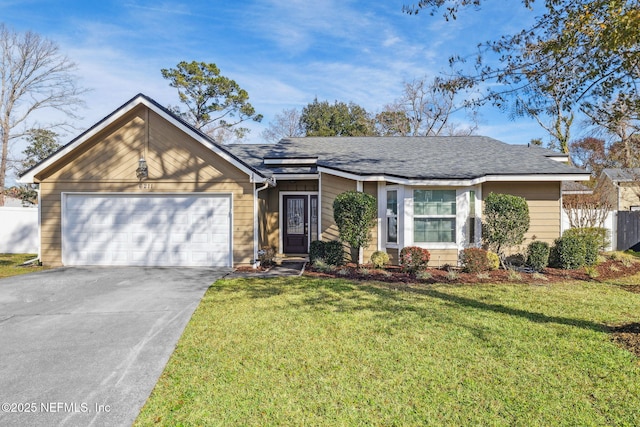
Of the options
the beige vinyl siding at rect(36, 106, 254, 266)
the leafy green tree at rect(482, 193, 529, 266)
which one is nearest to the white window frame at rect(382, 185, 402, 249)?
the leafy green tree at rect(482, 193, 529, 266)

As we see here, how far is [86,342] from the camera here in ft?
16.5

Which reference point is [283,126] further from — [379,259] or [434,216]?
[379,259]

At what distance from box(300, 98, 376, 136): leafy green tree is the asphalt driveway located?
25.3m

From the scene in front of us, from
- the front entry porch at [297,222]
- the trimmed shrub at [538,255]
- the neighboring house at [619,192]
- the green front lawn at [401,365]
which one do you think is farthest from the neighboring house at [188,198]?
the neighboring house at [619,192]

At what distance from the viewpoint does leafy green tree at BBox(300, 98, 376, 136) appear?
3225cm

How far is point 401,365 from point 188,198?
28.0ft

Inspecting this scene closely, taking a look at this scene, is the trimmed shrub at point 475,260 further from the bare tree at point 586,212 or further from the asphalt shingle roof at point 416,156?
the bare tree at point 586,212

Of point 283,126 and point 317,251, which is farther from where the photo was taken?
point 283,126

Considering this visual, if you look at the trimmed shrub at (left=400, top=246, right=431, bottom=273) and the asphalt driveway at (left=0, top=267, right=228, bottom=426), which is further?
the trimmed shrub at (left=400, top=246, right=431, bottom=273)

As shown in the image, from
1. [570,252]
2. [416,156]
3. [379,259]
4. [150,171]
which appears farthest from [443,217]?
[150,171]

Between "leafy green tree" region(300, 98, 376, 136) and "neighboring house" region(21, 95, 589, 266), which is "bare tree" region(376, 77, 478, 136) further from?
"neighboring house" region(21, 95, 589, 266)

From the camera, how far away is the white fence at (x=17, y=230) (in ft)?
49.6

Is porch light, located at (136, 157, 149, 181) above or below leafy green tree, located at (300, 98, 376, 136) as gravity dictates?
below

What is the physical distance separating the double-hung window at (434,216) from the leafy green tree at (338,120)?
22.3 m
